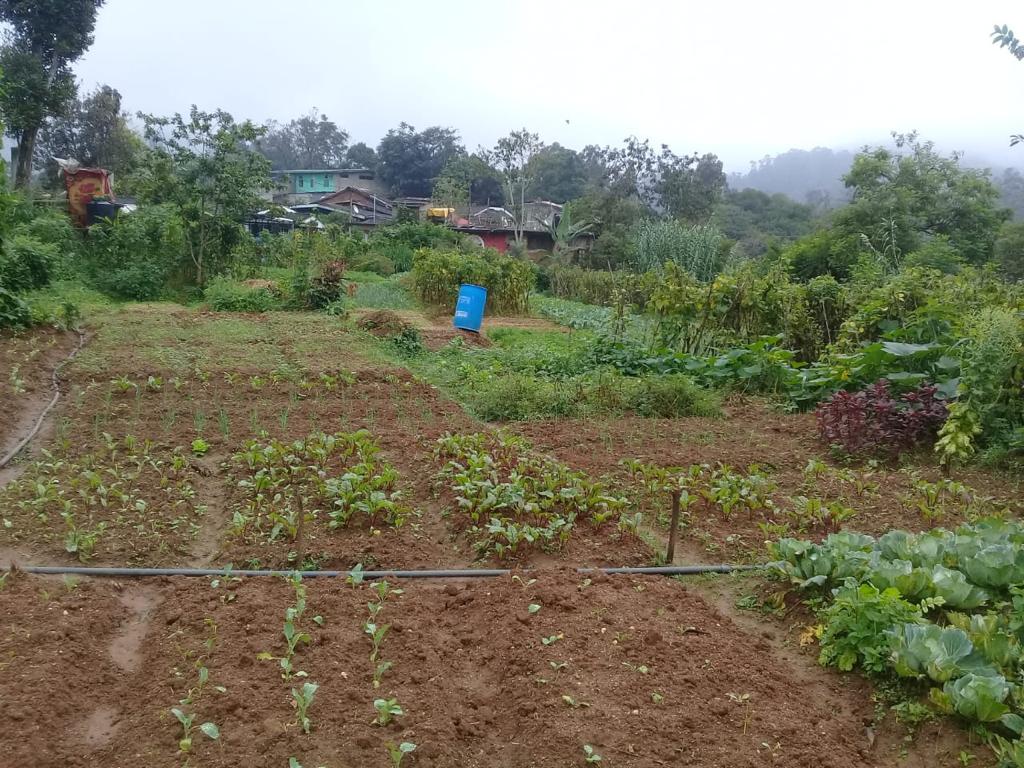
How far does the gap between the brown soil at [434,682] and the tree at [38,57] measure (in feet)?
81.6

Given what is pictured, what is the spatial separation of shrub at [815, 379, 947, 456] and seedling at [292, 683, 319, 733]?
5109mm

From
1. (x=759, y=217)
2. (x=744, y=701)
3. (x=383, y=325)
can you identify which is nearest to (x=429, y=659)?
(x=744, y=701)

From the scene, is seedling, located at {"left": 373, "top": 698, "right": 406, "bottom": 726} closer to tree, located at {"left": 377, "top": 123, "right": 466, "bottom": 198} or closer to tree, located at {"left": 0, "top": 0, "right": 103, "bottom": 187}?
tree, located at {"left": 0, "top": 0, "right": 103, "bottom": 187}

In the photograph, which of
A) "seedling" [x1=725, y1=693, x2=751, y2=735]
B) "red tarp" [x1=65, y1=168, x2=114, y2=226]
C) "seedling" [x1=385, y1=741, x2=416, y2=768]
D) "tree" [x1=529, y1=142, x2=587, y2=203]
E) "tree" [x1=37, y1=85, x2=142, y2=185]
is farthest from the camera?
"tree" [x1=529, y1=142, x2=587, y2=203]

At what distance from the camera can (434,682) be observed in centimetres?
304

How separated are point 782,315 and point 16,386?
351 inches

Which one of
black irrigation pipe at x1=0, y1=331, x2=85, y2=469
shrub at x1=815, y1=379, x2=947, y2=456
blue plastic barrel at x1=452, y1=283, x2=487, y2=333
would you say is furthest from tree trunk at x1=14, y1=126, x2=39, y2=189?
shrub at x1=815, y1=379, x2=947, y2=456

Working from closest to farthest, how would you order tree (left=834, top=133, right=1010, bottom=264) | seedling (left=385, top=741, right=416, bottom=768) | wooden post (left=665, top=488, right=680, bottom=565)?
seedling (left=385, top=741, right=416, bottom=768) < wooden post (left=665, top=488, right=680, bottom=565) < tree (left=834, top=133, right=1010, bottom=264)

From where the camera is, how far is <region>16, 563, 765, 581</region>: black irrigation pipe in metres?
3.91

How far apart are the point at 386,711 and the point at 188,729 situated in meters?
0.68

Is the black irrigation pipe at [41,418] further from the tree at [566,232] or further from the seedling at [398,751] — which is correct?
the tree at [566,232]

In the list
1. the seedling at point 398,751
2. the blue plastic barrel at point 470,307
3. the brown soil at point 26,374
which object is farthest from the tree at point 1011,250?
the seedling at point 398,751

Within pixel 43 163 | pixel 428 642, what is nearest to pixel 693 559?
pixel 428 642

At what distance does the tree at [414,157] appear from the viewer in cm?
5522
